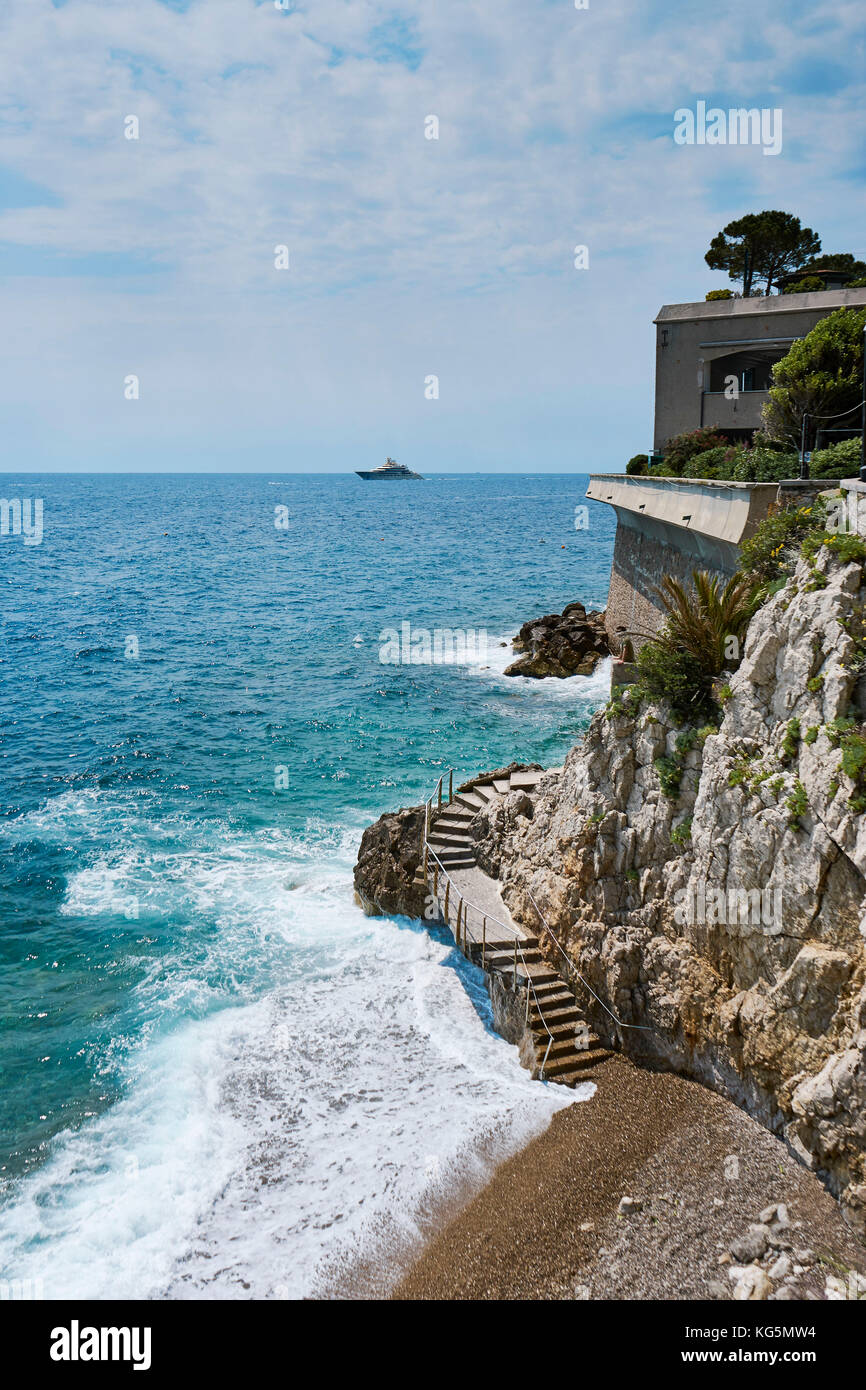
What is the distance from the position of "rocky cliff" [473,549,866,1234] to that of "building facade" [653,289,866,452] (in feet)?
69.9

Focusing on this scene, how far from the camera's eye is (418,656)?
46938 mm

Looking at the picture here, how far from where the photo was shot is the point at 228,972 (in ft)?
62.3

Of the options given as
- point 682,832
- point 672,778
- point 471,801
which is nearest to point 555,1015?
point 682,832

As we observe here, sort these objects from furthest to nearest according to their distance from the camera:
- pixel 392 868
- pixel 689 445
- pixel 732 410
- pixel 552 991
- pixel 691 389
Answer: pixel 691 389 → pixel 732 410 → pixel 689 445 → pixel 392 868 → pixel 552 991

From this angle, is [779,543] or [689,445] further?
[689,445]

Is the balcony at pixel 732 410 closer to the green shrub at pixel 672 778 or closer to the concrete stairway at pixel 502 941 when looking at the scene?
the concrete stairway at pixel 502 941

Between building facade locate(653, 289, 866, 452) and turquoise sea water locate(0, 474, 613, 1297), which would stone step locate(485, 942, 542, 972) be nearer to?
turquoise sea water locate(0, 474, 613, 1297)

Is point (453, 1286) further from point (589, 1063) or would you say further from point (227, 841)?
point (227, 841)

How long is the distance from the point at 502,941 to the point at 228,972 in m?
6.63

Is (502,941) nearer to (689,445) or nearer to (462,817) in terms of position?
(462,817)

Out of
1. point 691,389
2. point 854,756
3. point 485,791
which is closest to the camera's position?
point 854,756

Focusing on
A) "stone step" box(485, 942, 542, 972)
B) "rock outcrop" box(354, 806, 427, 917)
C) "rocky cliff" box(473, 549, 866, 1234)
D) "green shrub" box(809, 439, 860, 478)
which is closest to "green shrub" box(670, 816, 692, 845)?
"rocky cliff" box(473, 549, 866, 1234)
